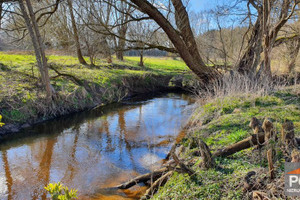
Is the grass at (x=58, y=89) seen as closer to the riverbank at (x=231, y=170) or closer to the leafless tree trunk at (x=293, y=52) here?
the riverbank at (x=231, y=170)

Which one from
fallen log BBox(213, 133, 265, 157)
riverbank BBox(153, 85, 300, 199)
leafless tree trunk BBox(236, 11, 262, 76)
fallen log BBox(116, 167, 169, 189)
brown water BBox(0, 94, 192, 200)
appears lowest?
brown water BBox(0, 94, 192, 200)

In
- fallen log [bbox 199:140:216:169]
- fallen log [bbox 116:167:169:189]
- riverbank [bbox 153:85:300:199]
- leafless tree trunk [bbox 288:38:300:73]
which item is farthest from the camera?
leafless tree trunk [bbox 288:38:300:73]

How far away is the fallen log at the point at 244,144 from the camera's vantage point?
3.51 m

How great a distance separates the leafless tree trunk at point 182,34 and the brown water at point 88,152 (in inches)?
86.3

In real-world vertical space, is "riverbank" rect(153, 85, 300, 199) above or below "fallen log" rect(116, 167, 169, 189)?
above

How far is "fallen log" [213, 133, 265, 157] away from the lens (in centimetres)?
351

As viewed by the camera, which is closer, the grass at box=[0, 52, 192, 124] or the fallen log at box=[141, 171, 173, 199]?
the fallen log at box=[141, 171, 173, 199]

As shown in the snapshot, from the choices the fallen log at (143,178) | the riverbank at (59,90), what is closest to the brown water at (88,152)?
the fallen log at (143,178)

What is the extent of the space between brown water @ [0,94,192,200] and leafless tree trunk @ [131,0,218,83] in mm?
2192

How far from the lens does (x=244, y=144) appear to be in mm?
3578

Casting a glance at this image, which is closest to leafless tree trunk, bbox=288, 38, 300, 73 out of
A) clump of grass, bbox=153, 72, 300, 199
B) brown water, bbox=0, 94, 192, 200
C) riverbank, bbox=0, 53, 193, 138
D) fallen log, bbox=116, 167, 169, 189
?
riverbank, bbox=0, 53, 193, 138

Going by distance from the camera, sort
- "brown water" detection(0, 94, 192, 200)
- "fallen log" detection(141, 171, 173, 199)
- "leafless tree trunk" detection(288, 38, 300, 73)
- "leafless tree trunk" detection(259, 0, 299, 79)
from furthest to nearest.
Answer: "leafless tree trunk" detection(288, 38, 300, 73) < "leafless tree trunk" detection(259, 0, 299, 79) < "brown water" detection(0, 94, 192, 200) < "fallen log" detection(141, 171, 173, 199)

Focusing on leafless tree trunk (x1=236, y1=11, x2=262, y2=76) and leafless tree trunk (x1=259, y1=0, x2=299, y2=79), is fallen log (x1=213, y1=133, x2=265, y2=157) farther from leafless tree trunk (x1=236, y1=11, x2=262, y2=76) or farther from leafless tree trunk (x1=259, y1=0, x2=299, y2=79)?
leafless tree trunk (x1=236, y1=11, x2=262, y2=76)

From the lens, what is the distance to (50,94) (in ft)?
29.7
